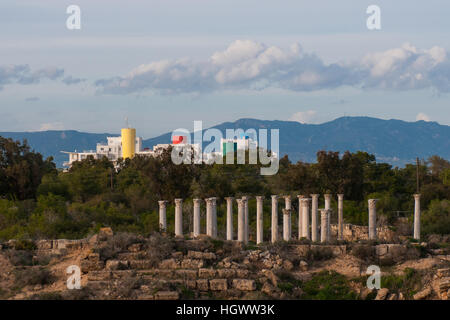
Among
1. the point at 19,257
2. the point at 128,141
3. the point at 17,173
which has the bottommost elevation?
the point at 19,257

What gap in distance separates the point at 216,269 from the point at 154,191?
957 inches

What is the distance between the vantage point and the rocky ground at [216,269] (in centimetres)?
2455

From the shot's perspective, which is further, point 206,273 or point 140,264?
point 140,264

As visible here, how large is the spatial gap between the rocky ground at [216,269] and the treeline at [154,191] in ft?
33.3

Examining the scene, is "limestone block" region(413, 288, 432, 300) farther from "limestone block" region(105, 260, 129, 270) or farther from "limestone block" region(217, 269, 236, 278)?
"limestone block" region(105, 260, 129, 270)

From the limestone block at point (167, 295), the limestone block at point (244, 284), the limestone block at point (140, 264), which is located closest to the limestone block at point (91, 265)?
the limestone block at point (140, 264)

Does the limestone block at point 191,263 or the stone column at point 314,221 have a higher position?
the stone column at point 314,221

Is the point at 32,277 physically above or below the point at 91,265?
below

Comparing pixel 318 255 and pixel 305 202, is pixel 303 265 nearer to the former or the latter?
pixel 318 255

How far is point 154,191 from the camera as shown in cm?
5016

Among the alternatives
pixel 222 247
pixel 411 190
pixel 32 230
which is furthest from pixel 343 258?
pixel 411 190

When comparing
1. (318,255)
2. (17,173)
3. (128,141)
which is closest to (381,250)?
(318,255)

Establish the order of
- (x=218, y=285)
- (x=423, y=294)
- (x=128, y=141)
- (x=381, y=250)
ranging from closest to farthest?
(x=423, y=294) < (x=218, y=285) < (x=381, y=250) < (x=128, y=141)

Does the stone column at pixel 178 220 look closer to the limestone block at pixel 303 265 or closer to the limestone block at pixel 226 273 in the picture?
the limestone block at pixel 303 265
